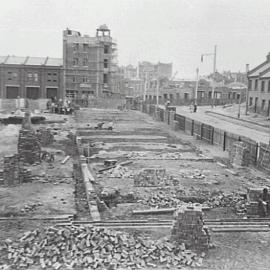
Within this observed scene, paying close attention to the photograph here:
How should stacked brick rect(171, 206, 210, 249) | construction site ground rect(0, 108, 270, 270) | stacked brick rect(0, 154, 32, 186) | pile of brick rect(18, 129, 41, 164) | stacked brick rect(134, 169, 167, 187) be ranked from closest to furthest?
1. stacked brick rect(171, 206, 210, 249)
2. construction site ground rect(0, 108, 270, 270)
3. stacked brick rect(0, 154, 32, 186)
4. stacked brick rect(134, 169, 167, 187)
5. pile of brick rect(18, 129, 41, 164)

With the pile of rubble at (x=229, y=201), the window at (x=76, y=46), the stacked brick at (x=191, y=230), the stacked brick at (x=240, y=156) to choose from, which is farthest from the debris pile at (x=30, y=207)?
the window at (x=76, y=46)

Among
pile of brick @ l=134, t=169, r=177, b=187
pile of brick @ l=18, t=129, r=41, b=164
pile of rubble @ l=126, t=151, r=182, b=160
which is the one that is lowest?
pile of rubble @ l=126, t=151, r=182, b=160

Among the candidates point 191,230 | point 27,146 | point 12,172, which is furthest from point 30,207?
point 27,146

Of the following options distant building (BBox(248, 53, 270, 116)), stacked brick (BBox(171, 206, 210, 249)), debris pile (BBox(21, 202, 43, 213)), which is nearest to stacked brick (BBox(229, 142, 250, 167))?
debris pile (BBox(21, 202, 43, 213))

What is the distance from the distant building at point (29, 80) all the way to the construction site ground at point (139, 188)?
46.0 meters

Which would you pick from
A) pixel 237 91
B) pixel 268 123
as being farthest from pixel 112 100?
pixel 237 91

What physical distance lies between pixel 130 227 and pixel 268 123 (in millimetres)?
39264

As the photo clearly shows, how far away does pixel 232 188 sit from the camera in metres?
18.6

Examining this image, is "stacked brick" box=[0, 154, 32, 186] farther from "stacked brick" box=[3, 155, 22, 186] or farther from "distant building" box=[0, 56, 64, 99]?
"distant building" box=[0, 56, 64, 99]

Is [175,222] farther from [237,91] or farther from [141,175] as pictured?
[237,91]

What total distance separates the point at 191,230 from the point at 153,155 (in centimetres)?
1531

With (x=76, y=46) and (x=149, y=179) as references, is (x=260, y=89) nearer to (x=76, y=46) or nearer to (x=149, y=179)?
(x=76, y=46)

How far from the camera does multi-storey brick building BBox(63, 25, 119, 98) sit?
8225 centimetres

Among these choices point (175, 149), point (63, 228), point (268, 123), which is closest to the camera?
point (63, 228)
